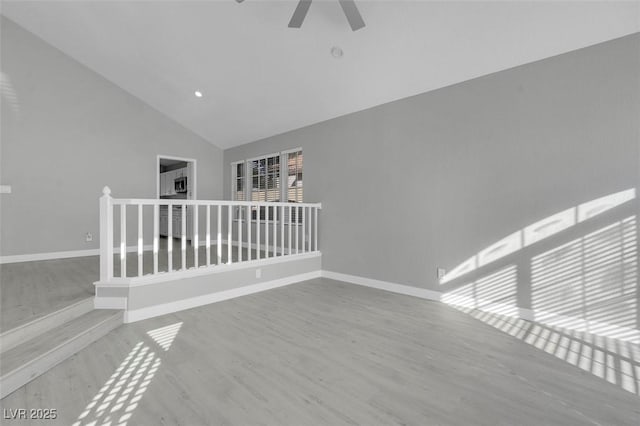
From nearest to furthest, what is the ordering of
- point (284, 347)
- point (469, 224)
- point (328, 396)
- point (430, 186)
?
point (328, 396), point (284, 347), point (469, 224), point (430, 186)

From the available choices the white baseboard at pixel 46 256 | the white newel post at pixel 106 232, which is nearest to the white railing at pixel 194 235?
the white newel post at pixel 106 232

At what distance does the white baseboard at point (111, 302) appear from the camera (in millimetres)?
2850

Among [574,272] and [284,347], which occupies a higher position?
[574,272]

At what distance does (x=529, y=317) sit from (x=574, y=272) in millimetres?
620

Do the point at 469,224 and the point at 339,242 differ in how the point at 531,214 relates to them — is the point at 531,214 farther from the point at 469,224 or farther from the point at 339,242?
the point at 339,242

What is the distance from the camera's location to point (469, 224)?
3383 millimetres

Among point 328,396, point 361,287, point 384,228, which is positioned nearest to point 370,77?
point 384,228

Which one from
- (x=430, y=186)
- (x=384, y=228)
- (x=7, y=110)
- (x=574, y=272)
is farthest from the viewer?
(x=7, y=110)

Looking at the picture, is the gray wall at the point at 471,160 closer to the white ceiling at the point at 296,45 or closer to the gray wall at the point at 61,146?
the white ceiling at the point at 296,45

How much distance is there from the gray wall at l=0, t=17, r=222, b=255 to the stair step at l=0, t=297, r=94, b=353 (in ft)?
10.8

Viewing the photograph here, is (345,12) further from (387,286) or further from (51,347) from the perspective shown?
(51,347)

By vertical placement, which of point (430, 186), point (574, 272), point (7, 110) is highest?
point (7, 110)

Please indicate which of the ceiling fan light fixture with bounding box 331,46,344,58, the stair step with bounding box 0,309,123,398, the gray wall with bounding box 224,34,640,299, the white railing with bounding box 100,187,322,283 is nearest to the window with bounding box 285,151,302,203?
the white railing with bounding box 100,187,322,283

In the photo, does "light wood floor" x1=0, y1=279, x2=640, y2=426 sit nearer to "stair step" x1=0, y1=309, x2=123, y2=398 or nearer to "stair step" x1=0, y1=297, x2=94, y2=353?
"stair step" x1=0, y1=309, x2=123, y2=398
